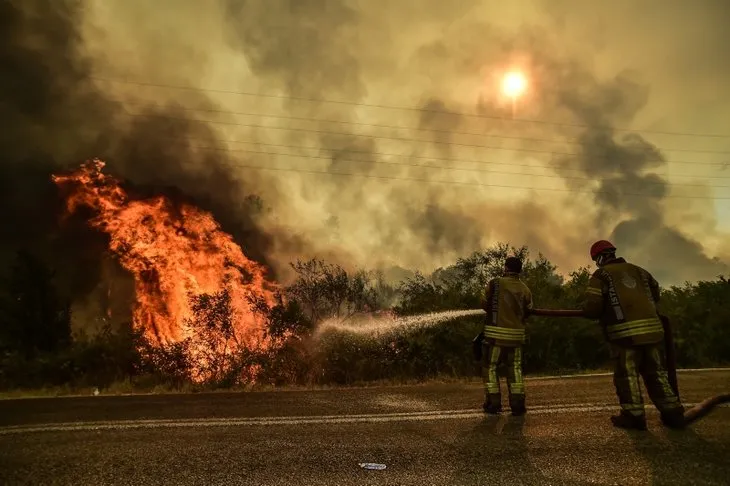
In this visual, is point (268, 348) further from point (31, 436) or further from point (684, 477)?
point (684, 477)

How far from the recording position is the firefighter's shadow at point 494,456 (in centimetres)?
346

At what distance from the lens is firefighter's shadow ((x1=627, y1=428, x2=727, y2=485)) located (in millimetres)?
3434

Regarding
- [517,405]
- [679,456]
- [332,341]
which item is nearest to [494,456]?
[679,456]

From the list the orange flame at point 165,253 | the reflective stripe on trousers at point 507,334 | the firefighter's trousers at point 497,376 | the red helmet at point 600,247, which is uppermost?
the orange flame at point 165,253

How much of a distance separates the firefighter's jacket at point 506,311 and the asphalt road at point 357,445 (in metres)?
0.93

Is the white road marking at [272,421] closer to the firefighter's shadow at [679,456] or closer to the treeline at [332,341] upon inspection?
the firefighter's shadow at [679,456]

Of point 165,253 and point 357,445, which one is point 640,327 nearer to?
point 357,445

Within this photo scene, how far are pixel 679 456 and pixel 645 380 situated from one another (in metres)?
1.41

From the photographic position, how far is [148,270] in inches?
852

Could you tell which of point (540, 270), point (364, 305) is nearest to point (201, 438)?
point (364, 305)

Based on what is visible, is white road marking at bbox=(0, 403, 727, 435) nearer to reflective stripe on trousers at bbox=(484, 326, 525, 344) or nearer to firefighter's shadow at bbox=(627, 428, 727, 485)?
reflective stripe on trousers at bbox=(484, 326, 525, 344)

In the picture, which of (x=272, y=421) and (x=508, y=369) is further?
(x=508, y=369)

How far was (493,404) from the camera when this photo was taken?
234 inches

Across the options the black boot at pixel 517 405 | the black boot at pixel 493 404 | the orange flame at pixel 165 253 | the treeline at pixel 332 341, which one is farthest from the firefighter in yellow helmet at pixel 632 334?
the orange flame at pixel 165 253
